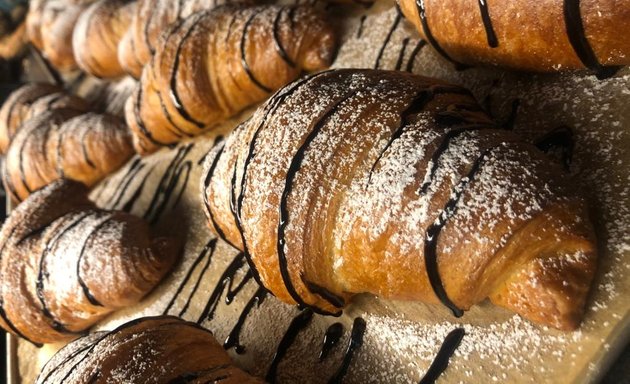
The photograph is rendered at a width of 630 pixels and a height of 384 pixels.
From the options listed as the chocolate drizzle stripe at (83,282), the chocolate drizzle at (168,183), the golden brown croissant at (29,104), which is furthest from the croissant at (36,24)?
the chocolate drizzle stripe at (83,282)

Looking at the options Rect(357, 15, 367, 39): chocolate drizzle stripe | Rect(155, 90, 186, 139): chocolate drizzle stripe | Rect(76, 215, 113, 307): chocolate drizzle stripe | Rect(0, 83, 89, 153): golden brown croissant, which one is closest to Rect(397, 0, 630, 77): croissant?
Rect(357, 15, 367, 39): chocolate drizzle stripe

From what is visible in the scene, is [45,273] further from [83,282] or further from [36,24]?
[36,24]

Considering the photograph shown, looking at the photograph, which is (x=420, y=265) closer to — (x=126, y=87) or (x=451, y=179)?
(x=451, y=179)

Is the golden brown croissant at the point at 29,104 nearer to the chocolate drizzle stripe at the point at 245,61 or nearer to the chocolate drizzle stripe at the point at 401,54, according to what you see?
the chocolate drizzle stripe at the point at 245,61

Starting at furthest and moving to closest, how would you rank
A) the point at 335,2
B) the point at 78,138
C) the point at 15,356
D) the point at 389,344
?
1. the point at 78,138
2. the point at 15,356
3. the point at 335,2
4. the point at 389,344

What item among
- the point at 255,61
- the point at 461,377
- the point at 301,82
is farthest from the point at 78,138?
the point at 461,377

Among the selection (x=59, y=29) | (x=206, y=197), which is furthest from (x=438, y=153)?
(x=59, y=29)
